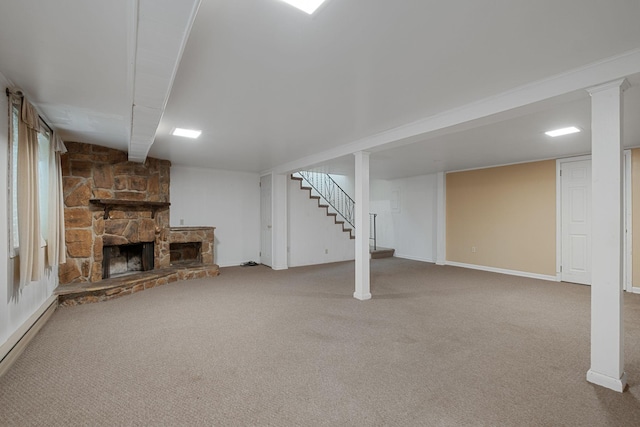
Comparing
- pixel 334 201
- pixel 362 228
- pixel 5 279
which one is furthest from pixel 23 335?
pixel 334 201

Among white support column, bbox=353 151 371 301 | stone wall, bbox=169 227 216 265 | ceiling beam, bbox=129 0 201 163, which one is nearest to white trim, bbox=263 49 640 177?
white support column, bbox=353 151 371 301

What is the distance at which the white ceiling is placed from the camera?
1658 millimetres

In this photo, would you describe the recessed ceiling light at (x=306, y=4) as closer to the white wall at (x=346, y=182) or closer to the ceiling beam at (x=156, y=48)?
the ceiling beam at (x=156, y=48)

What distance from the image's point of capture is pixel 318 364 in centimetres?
251

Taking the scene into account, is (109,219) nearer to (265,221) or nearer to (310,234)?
(265,221)

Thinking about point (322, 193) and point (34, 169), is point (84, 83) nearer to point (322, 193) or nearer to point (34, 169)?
point (34, 169)

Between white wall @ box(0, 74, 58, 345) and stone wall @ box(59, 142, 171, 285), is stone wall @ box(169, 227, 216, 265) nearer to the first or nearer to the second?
stone wall @ box(59, 142, 171, 285)

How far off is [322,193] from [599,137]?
6866 mm

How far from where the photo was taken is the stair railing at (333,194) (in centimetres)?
869

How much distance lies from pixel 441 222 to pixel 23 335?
7450 mm

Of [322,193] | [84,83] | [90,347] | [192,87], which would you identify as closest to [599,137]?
[192,87]

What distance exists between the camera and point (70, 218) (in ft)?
15.0

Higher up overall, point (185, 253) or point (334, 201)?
point (334, 201)

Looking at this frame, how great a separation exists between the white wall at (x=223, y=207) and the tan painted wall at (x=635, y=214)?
7.09 m
